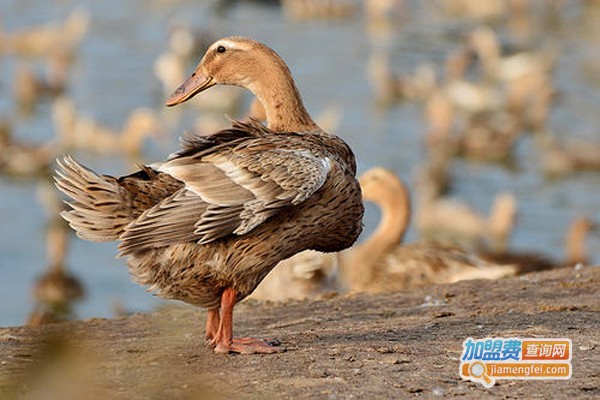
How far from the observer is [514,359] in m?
6.19

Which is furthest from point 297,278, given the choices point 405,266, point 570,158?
point 570,158

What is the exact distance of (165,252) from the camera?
627 centimetres

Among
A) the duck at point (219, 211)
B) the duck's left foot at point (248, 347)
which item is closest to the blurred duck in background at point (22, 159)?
the duck at point (219, 211)

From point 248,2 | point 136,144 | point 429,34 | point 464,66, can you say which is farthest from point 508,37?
point 136,144

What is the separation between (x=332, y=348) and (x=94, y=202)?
1.27 m

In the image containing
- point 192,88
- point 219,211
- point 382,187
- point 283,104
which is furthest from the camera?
point 382,187

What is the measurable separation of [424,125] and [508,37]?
8.66m

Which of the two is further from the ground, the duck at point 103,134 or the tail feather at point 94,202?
the duck at point 103,134

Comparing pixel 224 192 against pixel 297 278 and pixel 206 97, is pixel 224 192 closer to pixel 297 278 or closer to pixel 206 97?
pixel 297 278

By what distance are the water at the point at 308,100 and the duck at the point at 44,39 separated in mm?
281

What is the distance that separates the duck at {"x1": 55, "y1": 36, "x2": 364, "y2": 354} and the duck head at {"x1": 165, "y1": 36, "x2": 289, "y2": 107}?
72cm

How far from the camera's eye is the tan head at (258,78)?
722cm

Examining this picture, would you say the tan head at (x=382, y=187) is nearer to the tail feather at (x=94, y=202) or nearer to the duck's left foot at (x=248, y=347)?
the duck's left foot at (x=248, y=347)

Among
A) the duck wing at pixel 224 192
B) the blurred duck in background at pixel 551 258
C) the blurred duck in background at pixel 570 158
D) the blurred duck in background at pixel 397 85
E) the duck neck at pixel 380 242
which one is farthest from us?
the blurred duck in background at pixel 397 85
